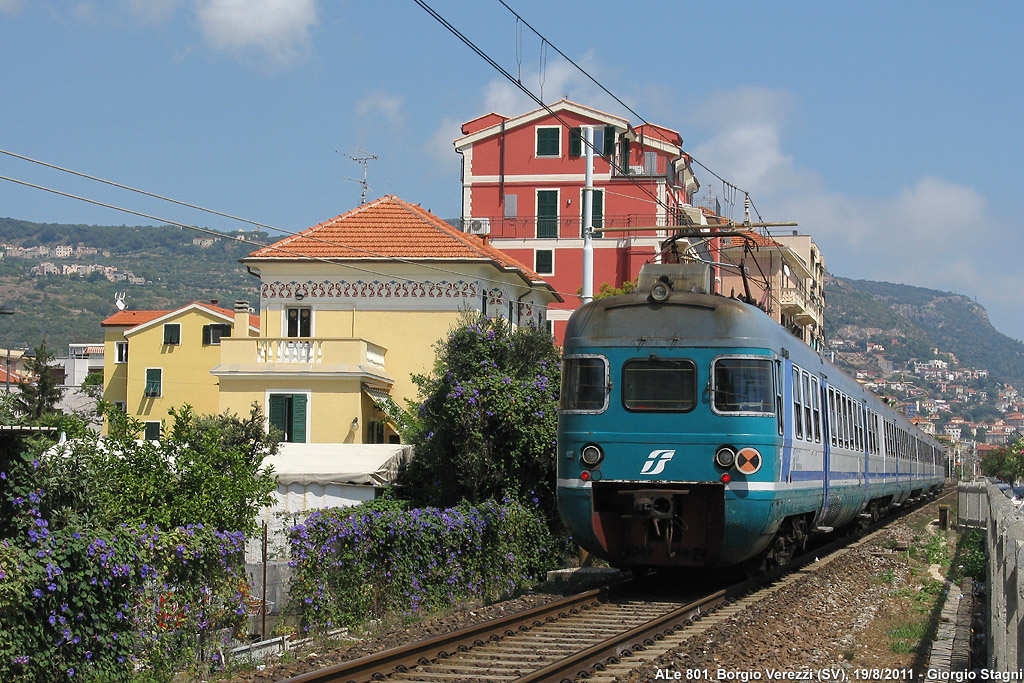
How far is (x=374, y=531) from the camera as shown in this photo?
1275 cm

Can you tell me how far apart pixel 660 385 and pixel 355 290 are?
1931 cm

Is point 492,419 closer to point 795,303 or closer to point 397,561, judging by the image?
point 397,561

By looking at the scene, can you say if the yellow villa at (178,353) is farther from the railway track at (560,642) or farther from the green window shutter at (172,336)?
the railway track at (560,642)

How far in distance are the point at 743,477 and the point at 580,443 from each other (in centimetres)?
188

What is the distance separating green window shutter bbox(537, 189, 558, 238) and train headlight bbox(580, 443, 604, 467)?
34157mm

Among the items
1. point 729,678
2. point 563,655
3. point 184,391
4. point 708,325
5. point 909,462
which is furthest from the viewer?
point 184,391

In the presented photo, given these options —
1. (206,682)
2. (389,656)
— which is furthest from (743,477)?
(206,682)

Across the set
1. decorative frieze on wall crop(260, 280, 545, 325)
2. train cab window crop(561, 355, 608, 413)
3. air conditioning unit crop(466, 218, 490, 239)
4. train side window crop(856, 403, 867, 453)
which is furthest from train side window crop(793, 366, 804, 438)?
air conditioning unit crop(466, 218, 490, 239)

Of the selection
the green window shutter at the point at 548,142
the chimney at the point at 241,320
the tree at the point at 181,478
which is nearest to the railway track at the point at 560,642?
the tree at the point at 181,478

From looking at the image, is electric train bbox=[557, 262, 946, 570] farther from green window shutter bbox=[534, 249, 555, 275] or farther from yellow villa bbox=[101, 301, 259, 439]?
yellow villa bbox=[101, 301, 259, 439]

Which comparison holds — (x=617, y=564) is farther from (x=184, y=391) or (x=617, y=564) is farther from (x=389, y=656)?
(x=184, y=391)

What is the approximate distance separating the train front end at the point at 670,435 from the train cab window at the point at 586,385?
0.01m

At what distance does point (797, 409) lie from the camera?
48.7ft

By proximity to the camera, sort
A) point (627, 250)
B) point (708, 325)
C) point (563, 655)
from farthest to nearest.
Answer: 1. point (627, 250)
2. point (708, 325)
3. point (563, 655)
